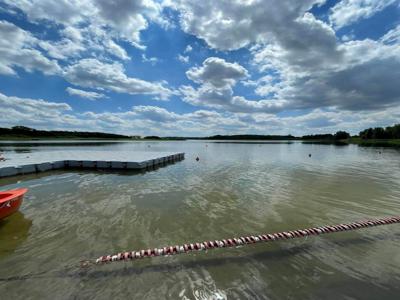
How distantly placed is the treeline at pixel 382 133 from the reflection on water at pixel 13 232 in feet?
434

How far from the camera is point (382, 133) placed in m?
103

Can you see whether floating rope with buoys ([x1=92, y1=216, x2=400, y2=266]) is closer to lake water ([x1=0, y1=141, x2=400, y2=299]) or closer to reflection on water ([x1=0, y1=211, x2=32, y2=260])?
lake water ([x1=0, y1=141, x2=400, y2=299])

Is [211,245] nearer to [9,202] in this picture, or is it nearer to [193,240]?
[193,240]

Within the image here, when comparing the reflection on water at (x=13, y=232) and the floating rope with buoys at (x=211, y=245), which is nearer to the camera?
the floating rope with buoys at (x=211, y=245)

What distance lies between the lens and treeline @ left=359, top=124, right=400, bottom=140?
9750cm

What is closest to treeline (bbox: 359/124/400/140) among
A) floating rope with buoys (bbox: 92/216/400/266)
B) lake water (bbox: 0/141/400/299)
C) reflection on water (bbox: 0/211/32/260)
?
lake water (bbox: 0/141/400/299)

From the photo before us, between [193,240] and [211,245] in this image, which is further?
[193,240]

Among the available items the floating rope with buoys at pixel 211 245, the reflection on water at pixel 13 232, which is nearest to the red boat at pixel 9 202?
the reflection on water at pixel 13 232

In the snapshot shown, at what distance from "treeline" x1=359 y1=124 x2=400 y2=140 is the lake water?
118m

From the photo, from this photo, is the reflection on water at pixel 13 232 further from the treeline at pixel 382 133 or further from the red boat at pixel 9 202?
the treeline at pixel 382 133

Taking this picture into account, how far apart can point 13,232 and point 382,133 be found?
136 metres

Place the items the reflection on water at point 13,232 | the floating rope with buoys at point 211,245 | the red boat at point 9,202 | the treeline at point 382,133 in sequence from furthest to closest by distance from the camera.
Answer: the treeline at point 382,133 < the red boat at point 9,202 < the reflection on water at point 13,232 < the floating rope with buoys at point 211,245

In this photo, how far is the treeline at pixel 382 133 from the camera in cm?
9750

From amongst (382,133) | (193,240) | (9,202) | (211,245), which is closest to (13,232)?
(9,202)
